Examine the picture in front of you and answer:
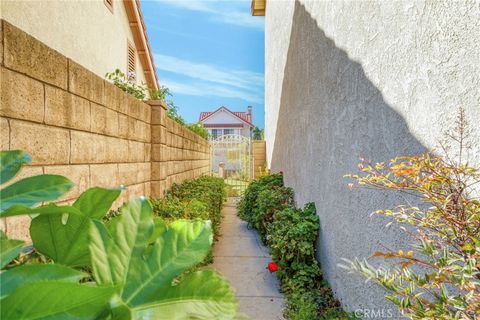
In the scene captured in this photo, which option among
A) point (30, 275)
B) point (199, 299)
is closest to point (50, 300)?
point (30, 275)

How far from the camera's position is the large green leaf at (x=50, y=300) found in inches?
13.7

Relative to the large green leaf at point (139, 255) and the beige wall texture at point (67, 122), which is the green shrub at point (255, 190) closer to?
the beige wall texture at point (67, 122)

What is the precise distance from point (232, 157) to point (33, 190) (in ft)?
44.2

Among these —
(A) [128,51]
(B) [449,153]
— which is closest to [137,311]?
(B) [449,153]

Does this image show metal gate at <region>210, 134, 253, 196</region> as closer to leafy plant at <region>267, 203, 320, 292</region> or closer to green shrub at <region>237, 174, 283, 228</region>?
green shrub at <region>237, 174, 283, 228</region>

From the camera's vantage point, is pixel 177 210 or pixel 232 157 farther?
pixel 232 157

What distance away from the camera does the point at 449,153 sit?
157 cm

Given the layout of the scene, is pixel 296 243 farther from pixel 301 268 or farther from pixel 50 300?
pixel 50 300

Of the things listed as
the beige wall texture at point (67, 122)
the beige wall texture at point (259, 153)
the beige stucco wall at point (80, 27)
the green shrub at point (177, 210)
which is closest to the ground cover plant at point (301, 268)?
the green shrub at point (177, 210)

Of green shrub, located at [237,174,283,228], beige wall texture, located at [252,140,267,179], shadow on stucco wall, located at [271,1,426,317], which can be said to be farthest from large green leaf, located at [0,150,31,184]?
beige wall texture, located at [252,140,267,179]

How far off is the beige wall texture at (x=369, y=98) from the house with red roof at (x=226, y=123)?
27.3 m

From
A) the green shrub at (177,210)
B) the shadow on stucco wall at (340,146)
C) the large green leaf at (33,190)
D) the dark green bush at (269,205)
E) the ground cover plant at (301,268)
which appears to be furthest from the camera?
the dark green bush at (269,205)

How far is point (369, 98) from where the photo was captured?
2.42 m

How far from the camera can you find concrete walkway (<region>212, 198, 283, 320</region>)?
132 inches
